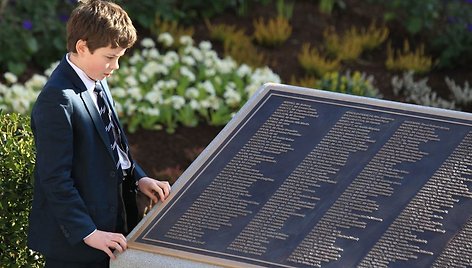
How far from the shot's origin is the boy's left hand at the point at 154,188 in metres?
4.83

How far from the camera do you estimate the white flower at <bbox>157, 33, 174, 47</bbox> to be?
8914 mm

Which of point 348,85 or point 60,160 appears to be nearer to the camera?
point 60,160

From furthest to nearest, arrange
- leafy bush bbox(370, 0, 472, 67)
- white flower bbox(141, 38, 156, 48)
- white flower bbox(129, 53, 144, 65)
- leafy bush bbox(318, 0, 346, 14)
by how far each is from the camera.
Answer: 1. leafy bush bbox(318, 0, 346, 14)
2. leafy bush bbox(370, 0, 472, 67)
3. white flower bbox(141, 38, 156, 48)
4. white flower bbox(129, 53, 144, 65)

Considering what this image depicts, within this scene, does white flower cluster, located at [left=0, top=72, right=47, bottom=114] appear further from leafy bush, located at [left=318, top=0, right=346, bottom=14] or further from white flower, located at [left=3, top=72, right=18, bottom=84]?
leafy bush, located at [left=318, top=0, right=346, bottom=14]

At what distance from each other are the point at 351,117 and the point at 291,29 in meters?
4.71

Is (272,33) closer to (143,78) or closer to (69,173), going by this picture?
→ (143,78)

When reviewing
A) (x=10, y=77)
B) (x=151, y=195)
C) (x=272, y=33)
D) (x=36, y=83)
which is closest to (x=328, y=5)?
(x=272, y=33)

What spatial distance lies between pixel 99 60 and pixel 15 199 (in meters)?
0.97

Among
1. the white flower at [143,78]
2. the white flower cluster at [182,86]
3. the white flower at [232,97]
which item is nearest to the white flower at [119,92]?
the white flower cluster at [182,86]

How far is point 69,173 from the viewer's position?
4.55m

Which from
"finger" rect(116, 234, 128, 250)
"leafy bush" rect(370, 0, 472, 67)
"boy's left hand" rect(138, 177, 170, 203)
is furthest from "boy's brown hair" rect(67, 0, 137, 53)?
"leafy bush" rect(370, 0, 472, 67)

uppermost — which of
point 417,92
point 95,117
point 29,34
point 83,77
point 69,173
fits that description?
point 83,77

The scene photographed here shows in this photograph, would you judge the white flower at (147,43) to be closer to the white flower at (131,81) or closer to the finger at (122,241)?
the white flower at (131,81)

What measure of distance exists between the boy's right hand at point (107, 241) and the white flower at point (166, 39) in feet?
14.6
